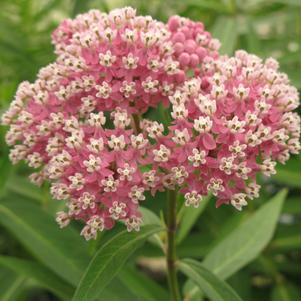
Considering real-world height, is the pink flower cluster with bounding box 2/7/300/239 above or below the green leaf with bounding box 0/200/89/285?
above

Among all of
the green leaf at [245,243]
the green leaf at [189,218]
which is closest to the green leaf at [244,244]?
the green leaf at [245,243]

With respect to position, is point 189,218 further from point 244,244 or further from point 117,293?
point 117,293

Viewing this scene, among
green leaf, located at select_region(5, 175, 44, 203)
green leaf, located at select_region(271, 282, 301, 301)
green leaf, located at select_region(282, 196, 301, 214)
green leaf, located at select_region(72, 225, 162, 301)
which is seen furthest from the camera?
green leaf, located at select_region(282, 196, 301, 214)

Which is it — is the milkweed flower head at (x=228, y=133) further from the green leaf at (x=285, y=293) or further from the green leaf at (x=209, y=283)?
the green leaf at (x=285, y=293)

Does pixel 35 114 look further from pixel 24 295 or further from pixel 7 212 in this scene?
pixel 24 295

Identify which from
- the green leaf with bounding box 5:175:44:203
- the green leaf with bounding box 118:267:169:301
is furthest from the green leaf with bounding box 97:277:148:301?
the green leaf with bounding box 5:175:44:203

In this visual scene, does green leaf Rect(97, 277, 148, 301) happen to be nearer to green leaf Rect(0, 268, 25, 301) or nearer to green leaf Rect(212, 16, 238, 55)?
green leaf Rect(0, 268, 25, 301)
